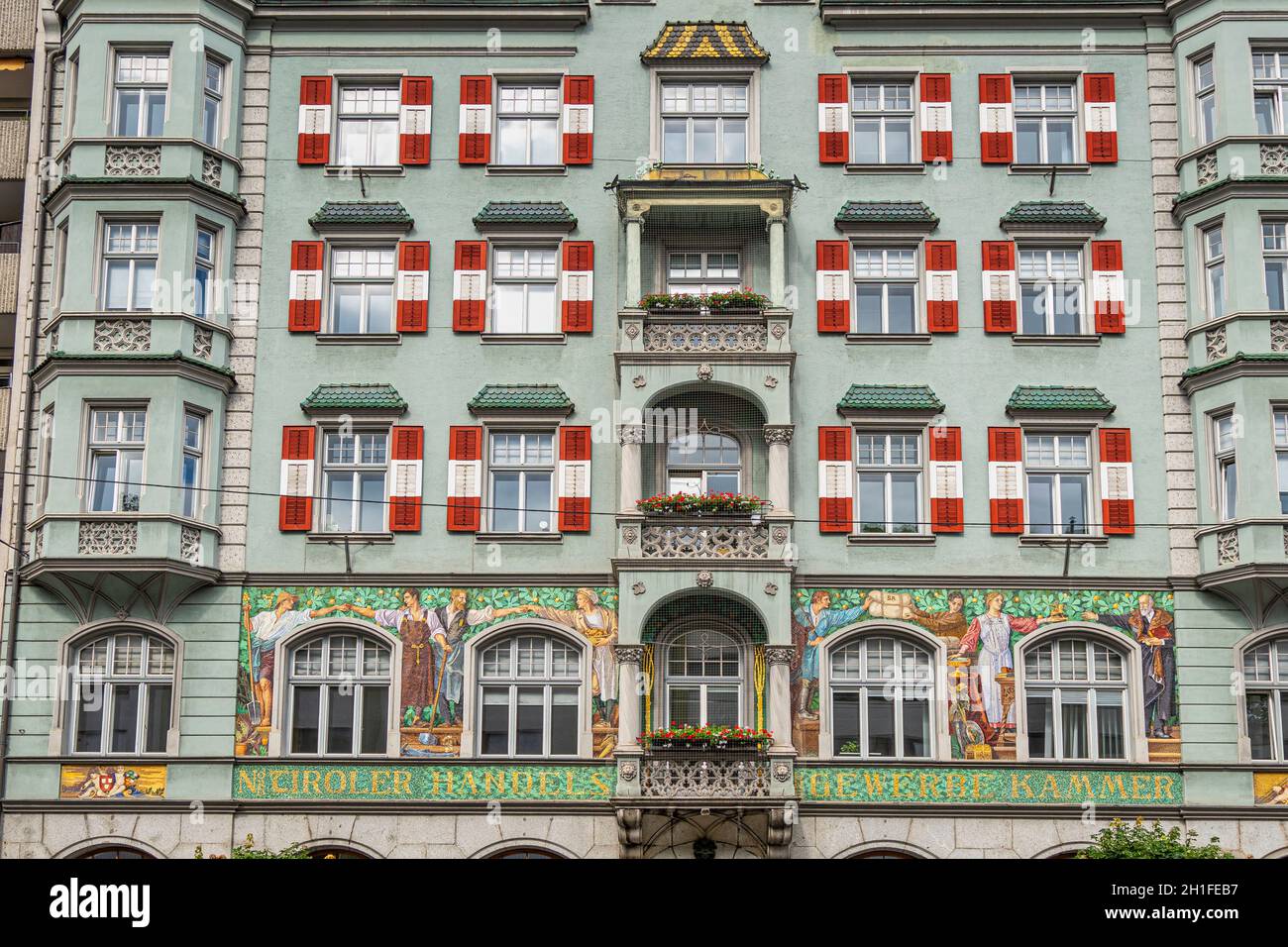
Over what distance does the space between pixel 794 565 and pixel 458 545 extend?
6568 mm

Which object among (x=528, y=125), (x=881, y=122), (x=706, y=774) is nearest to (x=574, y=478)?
(x=706, y=774)

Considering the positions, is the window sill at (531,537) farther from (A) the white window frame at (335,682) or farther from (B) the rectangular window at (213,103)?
(B) the rectangular window at (213,103)

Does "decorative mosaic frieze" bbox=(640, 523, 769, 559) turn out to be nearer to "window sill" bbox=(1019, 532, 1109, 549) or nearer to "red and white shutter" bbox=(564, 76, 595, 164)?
"window sill" bbox=(1019, 532, 1109, 549)

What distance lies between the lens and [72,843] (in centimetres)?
3131

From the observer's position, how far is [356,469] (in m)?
33.6

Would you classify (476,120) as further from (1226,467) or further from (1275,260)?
(1226,467)

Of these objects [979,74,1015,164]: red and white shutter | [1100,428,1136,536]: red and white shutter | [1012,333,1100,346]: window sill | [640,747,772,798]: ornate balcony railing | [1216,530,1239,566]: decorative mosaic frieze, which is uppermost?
[979,74,1015,164]: red and white shutter

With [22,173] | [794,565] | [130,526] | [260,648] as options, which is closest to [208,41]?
[22,173]

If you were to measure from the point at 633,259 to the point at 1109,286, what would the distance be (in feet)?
31.7

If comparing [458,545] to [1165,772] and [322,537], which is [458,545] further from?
[1165,772]

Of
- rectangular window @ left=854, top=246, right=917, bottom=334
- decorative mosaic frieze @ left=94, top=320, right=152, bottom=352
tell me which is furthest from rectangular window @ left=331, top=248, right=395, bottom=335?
rectangular window @ left=854, top=246, right=917, bottom=334

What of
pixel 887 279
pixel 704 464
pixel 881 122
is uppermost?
pixel 881 122

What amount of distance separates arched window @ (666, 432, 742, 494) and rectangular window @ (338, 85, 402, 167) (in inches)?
337

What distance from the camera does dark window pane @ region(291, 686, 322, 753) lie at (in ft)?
105
